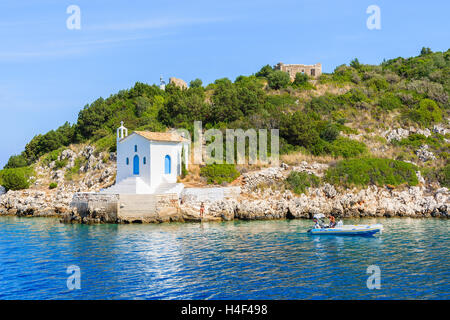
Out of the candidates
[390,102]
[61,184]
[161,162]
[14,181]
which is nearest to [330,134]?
[390,102]

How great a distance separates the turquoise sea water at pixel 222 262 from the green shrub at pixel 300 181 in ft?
22.7

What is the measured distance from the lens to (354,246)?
69.6 feet

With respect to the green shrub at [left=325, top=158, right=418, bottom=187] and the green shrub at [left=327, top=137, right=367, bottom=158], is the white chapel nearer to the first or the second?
the green shrub at [left=325, top=158, right=418, bottom=187]

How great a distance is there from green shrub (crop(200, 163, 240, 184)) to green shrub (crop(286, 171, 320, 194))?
15.4 ft

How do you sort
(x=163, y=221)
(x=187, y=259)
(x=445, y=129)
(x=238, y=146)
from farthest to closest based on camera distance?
(x=445, y=129) → (x=238, y=146) → (x=163, y=221) → (x=187, y=259)

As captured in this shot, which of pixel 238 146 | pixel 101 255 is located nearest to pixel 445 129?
pixel 238 146

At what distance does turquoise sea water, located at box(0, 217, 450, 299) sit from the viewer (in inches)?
542

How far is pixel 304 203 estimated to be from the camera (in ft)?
105

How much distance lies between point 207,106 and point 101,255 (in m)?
33.4

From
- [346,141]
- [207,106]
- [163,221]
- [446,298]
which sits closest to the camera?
[446,298]

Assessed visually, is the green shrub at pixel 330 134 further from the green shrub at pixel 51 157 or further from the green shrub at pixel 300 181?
the green shrub at pixel 51 157

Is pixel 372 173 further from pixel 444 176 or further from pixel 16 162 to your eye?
pixel 16 162

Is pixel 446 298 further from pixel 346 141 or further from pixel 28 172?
pixel 28 172

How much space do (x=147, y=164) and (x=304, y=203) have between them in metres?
13.3
